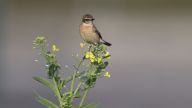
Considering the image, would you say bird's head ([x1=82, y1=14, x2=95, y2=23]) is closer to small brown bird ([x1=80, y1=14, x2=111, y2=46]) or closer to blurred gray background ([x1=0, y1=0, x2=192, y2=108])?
small brown bird ([x1=80, y1=14, x2=111, y2=46])

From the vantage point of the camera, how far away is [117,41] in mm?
8297

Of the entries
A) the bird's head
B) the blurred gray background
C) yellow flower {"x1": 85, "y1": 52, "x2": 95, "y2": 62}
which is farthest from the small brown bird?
the blurred gray background

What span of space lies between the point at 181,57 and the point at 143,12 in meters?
0.79

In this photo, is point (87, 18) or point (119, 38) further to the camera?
point (119, 38)

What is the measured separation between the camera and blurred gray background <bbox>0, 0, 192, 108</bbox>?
7.91m

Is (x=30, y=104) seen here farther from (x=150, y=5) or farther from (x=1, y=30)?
(x=150, y=5)

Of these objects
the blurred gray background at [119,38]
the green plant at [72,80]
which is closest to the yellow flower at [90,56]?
the green plant at [72,80]

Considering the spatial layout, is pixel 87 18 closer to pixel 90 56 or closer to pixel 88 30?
pixel 88 30

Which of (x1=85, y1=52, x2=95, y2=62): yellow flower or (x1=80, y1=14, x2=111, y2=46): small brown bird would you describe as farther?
(x1=80, y1=14, x2=111, y2=46): small brown bird

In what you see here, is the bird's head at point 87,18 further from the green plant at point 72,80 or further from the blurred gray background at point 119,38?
the blurred gray background at point 119,38

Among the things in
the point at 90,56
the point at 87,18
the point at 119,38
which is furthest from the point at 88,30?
the point at 119,38

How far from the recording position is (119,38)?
831cm

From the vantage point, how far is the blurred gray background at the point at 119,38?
7.91 meters

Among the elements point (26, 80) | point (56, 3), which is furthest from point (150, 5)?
point (26, 80)
